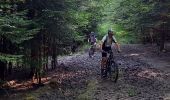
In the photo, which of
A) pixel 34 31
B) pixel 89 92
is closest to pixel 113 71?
pixel 89 92

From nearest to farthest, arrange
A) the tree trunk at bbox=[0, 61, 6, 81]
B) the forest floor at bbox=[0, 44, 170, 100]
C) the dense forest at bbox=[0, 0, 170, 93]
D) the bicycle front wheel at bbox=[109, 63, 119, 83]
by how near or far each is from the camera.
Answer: the dense forest at bbox=[0, 0, 170, 93], the forest floor at bbox=[0, 44, 170, 100], the tree trunk at bbox=[0, 61, 6, 81], the bicycle front wheel at bbox=[109, 63, 119, 83]

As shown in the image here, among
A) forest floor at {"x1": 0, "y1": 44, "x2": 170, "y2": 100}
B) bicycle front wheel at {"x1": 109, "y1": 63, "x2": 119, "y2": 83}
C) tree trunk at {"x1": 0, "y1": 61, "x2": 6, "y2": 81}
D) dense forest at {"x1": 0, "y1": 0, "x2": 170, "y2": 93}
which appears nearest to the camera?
dense forest at {"x1": 0, "y1": 0, "x2": 170, "y2": 93}

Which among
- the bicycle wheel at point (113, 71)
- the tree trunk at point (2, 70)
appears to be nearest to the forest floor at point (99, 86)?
the bicycle wheel at point (113, 71)

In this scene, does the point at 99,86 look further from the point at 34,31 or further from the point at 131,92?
the point at 34,31

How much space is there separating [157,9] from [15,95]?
13895mm

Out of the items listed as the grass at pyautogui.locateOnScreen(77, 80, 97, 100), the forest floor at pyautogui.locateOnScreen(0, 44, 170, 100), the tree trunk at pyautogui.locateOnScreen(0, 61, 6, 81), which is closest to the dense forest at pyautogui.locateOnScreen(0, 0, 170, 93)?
the tree trunk at pyautogui.locateOnScreen(0, 61, 6, 81)

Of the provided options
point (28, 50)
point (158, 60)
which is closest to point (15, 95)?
point (28, 50)

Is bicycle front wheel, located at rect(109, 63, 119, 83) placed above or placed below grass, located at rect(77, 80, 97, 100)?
above

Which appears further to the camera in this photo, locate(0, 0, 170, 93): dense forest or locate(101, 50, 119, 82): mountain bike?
locate(101, 50, 119, 82): mountain bike

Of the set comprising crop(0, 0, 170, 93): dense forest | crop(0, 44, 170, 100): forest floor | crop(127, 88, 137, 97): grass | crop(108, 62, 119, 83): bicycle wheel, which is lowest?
crop(0, 44, 170, 100): forest floor

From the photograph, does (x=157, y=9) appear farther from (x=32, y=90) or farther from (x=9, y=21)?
(x=9, y=21)

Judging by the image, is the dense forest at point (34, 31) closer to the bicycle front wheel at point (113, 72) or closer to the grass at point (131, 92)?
the bicycle front wheel at point (113, 72)

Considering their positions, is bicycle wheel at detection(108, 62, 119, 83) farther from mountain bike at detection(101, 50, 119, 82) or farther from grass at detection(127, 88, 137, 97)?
grass at detection(127, 88, 137, 97)

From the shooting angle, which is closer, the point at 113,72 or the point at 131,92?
the point at 131,92
